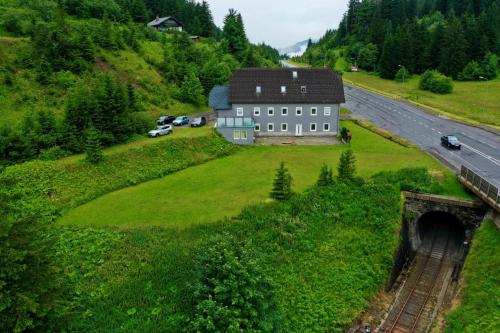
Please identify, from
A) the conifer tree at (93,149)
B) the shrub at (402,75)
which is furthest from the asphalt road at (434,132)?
the conifer tree at (93,149)

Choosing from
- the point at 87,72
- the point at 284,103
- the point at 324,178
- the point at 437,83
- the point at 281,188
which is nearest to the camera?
the point at 281,188

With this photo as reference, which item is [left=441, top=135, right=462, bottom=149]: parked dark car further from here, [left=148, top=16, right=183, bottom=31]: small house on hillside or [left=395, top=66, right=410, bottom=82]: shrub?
[left=148, top=16, right=183, bottom=31]: small house on hillside

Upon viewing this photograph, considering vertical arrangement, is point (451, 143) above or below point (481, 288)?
above

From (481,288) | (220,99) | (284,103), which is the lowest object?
(481,288)

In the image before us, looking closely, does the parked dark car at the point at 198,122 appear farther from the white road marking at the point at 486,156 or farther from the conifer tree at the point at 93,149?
the white road marking at the point at 486,156

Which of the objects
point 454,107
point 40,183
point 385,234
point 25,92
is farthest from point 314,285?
point 454,107

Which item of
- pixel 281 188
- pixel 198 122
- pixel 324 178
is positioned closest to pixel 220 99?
pixel 198 122

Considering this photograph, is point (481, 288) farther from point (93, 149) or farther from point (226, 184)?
point (93, 149)
